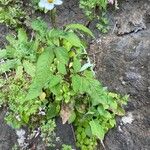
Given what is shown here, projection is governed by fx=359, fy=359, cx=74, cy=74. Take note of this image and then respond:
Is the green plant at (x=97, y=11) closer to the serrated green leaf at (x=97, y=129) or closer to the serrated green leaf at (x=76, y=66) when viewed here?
the serrated green leaf at (x=76, y=66)

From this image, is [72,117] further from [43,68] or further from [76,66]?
[43,68]

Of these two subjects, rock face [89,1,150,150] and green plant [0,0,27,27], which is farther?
green plant [0,0,27,27]

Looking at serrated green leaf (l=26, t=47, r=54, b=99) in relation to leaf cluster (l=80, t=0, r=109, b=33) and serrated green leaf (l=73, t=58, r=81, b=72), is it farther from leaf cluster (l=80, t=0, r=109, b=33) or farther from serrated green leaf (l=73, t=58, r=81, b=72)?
leaf cluster (l=80, t=0, r=109, b=33)

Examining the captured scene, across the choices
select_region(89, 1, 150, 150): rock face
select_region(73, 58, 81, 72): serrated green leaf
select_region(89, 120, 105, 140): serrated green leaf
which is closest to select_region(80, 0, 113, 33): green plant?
select_region(89, 1, 150, 150): rock face

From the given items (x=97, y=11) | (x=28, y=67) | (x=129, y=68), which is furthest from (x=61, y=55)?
(x=97, y=11)

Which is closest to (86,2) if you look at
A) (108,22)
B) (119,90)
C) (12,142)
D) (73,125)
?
(108,22)

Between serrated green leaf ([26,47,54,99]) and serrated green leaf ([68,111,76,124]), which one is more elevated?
serrated green leaf ([26,47,54,99])

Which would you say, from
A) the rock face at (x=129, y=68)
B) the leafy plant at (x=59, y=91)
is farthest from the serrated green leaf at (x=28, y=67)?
the rock face at (x=129, y=68)
